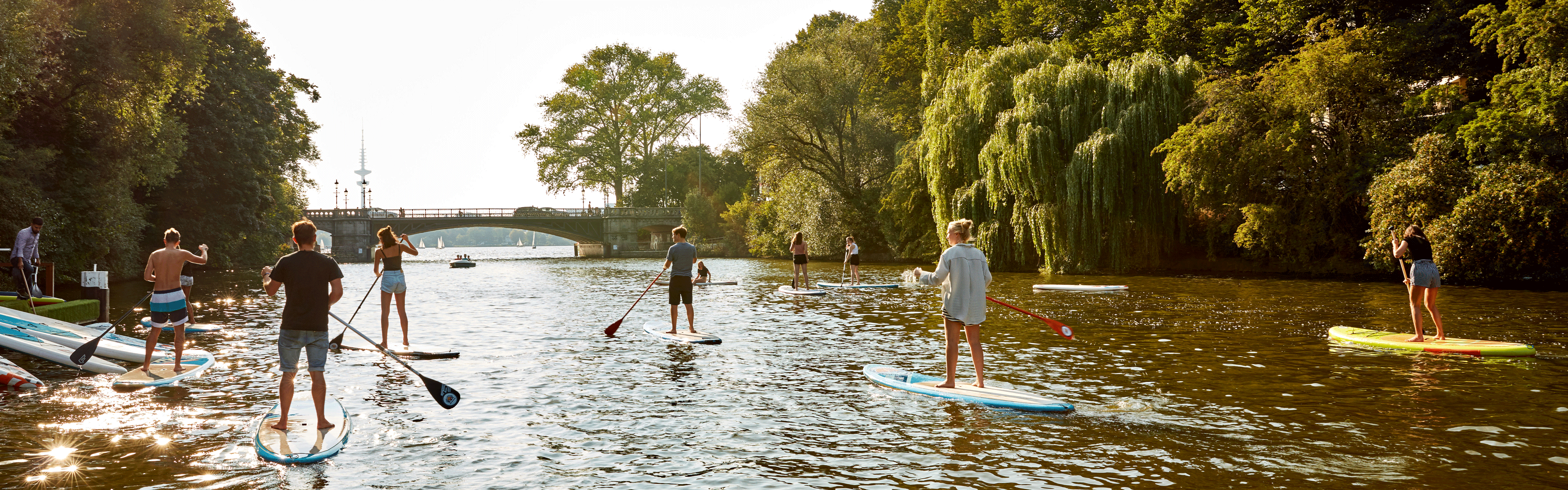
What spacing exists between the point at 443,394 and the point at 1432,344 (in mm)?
12223

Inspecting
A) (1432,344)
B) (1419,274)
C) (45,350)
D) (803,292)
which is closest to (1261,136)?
(803,292)

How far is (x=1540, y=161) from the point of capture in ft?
81.3

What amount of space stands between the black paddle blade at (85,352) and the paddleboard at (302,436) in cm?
377

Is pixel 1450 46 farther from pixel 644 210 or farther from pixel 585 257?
pixel 585 257

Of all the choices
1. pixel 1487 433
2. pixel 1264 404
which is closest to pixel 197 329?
pixel 1264 404

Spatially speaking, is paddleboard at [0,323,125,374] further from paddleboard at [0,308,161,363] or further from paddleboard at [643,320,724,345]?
paddleboard at [643,320,724,345]

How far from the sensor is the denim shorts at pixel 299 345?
778 centimetres

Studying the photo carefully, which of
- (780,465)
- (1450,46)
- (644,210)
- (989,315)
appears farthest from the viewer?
(644,210)

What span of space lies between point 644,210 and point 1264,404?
248ft

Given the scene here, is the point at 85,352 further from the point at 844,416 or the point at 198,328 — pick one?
the point at 844,416

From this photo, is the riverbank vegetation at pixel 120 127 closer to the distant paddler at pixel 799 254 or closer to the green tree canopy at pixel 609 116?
the distant paddler at pixel 799 254

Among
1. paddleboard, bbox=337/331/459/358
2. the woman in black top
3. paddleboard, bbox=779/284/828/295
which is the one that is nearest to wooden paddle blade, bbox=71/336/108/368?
paddleboard, bbox=337/331/459/358

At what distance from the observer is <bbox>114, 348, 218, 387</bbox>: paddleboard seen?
1041 centimetres

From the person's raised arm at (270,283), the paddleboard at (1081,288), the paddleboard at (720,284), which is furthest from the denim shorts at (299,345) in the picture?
the paddleboard at (720,284)
